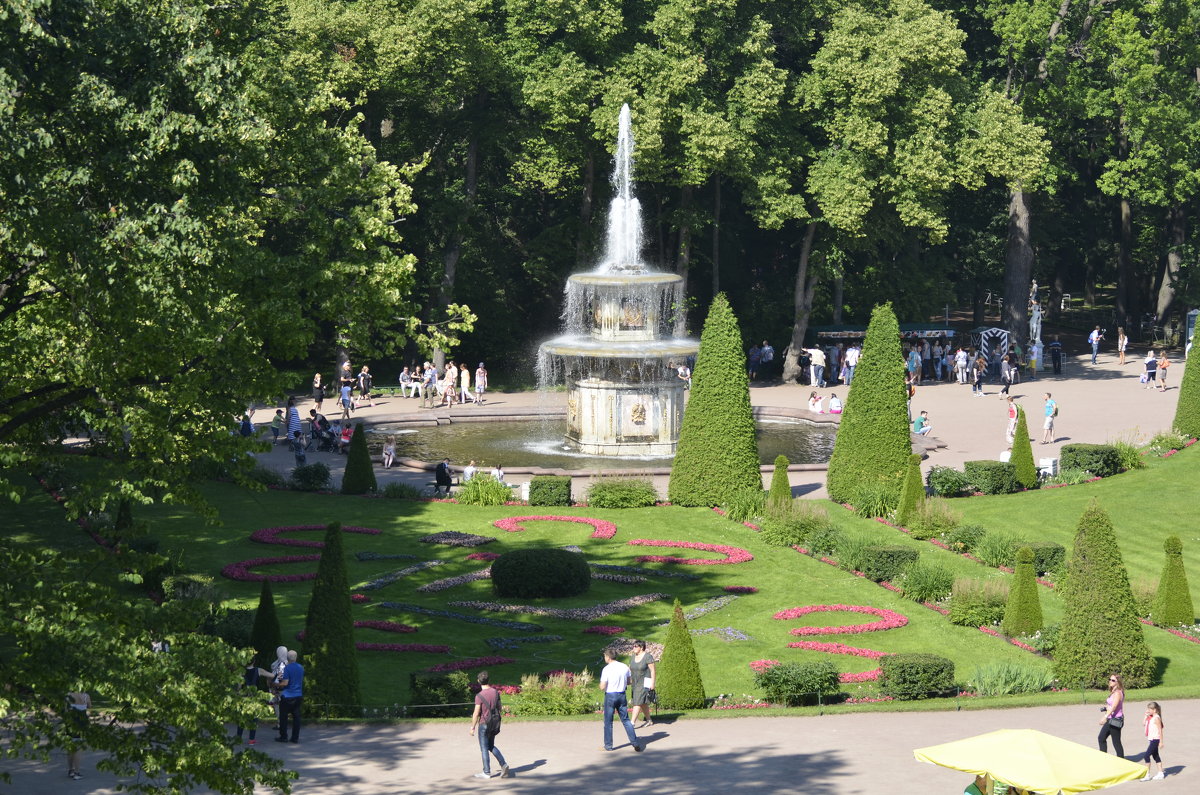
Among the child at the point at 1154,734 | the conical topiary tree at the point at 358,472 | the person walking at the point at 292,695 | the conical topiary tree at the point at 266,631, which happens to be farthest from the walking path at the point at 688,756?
the conical topiary tree at the point at 358,472

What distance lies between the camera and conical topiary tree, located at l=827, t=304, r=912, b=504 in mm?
39688

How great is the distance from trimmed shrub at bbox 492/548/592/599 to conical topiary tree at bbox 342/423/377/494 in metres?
9.23

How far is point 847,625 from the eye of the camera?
29672 millimetres

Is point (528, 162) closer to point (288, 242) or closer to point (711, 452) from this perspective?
point (288, 242)

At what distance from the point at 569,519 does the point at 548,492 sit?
1524mm

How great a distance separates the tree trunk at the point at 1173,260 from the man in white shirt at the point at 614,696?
53672mm

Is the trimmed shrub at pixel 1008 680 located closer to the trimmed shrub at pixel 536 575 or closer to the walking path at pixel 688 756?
the walking path at pixel 688 756

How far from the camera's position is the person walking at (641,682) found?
23.0 metres

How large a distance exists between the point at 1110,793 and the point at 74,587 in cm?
1226

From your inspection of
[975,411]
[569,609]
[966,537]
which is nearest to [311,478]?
[569,609]

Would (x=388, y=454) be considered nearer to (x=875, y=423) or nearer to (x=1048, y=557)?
(x=875, y=423)

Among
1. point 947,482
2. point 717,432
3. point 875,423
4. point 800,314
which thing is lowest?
point 947,482

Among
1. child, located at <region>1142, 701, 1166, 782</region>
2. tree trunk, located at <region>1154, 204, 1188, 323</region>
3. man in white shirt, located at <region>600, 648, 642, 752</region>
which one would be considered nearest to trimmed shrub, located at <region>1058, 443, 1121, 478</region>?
child, located at <region>1142, 701, 1166, 782</region>

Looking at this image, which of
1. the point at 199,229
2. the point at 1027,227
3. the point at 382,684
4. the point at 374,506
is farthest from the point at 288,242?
the point at 199,229
